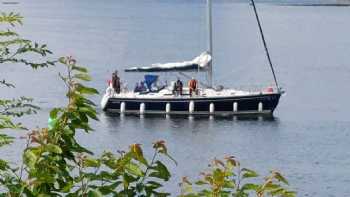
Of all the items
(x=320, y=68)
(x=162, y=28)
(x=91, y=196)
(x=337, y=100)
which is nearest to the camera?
(x=91, y=196)

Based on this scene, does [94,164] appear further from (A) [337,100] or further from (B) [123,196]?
(A) [337,100]

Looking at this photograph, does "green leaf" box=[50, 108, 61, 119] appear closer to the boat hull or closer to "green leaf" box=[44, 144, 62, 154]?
"green leaf" box=[44, 144, 62, 154]

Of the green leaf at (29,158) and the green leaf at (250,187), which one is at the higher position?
the green leaf at (29,158)

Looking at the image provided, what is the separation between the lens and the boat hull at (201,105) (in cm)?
5519

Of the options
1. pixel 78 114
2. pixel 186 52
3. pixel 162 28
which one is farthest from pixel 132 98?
pixel 162 28

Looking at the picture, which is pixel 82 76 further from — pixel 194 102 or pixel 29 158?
pixel 194 102

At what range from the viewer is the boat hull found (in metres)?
55.2

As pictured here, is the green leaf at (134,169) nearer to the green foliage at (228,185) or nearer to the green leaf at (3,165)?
the green foliage at (228,185)

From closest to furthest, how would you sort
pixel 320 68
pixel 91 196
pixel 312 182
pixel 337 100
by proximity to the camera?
1. pixel 91 196
2. pixel 312 182
3. pixel 337 100
4. pixel 320 68

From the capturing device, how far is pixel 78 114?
607 centimetres

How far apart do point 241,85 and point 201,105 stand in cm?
2113

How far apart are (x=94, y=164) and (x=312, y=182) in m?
34.6

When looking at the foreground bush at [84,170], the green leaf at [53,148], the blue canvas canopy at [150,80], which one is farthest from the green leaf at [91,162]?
the blue canvas canopy at [150,80]

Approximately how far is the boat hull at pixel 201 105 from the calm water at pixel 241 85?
0.64m
